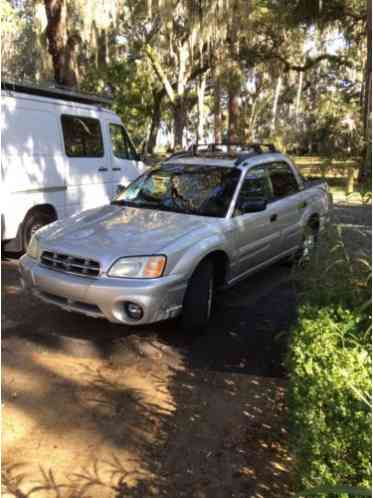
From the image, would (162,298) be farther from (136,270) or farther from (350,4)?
(350,4)

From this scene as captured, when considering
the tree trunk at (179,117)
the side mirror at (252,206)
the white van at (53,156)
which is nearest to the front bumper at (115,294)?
the side mirror at (252,206)

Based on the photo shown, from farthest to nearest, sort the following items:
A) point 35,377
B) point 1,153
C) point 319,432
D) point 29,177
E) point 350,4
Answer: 1. point 350,4
2. point 29,177
3. point 1,153
4. point 35,377
5. point 319,432

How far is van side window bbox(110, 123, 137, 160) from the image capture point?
29.3 ft

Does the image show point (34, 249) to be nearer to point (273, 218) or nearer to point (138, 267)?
point (138, 267)

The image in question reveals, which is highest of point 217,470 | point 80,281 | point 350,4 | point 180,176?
point 350,4

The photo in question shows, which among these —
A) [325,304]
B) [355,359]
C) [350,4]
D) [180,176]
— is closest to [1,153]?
[180,176]

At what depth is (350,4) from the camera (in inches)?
702

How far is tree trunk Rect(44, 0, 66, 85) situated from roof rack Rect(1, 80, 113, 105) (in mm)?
3243

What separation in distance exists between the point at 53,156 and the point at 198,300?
163 inches

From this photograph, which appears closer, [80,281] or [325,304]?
[325,304]

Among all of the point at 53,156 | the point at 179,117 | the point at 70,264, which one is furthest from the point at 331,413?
the point at 179,117

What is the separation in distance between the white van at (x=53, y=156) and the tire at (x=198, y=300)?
3301mm

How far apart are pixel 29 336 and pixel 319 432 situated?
3172 mm

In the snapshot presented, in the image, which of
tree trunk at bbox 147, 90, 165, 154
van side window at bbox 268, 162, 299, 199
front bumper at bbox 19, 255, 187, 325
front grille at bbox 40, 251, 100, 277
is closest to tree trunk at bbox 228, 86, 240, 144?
van side window at bbox 268, 162, 299, 199
